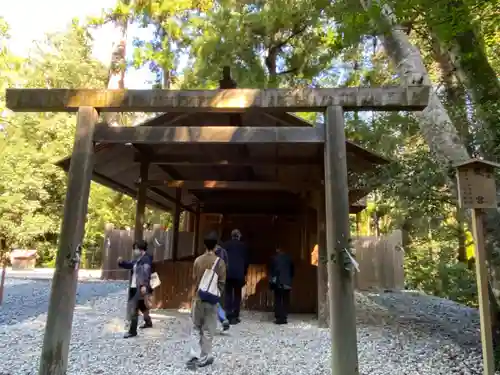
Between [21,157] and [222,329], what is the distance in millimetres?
17491

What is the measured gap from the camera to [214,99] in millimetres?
4125

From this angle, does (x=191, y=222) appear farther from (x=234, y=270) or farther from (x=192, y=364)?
(x=192, y=364)

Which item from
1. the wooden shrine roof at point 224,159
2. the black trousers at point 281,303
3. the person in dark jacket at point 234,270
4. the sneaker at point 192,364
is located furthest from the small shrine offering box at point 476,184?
the black trousers at point 281,303

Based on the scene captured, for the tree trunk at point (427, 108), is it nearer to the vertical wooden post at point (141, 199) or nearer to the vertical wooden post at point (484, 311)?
the vertical wooden post at point (484, 311)

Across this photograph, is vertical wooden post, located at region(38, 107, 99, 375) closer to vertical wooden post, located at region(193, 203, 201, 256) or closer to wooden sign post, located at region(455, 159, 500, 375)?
wooden sign post, located at region(455, 159, 500, 375)

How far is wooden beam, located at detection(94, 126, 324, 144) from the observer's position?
418 centimetres

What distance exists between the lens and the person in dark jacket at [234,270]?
6.81 metres

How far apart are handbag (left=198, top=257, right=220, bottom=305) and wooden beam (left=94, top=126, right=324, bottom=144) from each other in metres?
1.54

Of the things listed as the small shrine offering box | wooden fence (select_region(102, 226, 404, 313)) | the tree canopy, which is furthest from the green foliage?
the small shrine offering box

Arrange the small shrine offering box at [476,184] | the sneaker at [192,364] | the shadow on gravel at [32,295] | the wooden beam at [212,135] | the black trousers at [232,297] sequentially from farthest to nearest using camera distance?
the shadow on gravel at [32,295] → the black trousers at [232,297] → the sneaker at [192,364] → the wooden beam at [212,135] → the small shrine offering box at [476,184]

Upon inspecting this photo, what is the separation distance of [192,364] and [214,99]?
302cm

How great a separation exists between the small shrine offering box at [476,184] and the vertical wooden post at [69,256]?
3860 millimetres

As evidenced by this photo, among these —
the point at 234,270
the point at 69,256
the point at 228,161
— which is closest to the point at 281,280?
the point at 234,270

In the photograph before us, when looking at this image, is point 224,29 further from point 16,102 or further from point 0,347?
point 0,347
